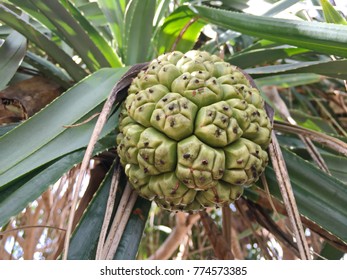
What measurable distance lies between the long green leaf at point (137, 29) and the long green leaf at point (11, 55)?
9.6 inches

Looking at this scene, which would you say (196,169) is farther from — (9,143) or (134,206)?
(9,143)

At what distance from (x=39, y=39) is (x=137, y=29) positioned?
22 centimetres

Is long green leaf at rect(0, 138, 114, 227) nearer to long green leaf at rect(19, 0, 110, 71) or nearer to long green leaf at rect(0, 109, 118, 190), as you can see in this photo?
long green leaf at rect(0, 109, 118, 190)

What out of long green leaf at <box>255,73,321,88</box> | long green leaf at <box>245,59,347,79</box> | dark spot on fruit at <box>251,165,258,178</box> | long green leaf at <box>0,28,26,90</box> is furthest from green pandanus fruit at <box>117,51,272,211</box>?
long green leaf at <box>255,73,321,88</box>

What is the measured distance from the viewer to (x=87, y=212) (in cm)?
77

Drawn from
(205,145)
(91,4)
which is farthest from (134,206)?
(91,4)

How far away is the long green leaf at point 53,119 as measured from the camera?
2.40 ft

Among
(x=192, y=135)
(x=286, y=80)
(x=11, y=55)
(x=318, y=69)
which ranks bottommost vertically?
(x=286, y=80)

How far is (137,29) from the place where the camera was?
1.03 metres

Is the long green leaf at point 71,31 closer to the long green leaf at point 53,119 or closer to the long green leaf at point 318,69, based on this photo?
the long green leaf at point 53,119

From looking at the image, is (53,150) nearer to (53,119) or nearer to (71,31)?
(53,119)

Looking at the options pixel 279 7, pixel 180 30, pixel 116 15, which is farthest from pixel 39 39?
pixel 279 7

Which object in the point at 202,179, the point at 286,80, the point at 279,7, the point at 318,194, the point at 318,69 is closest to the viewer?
the point at 202,179
